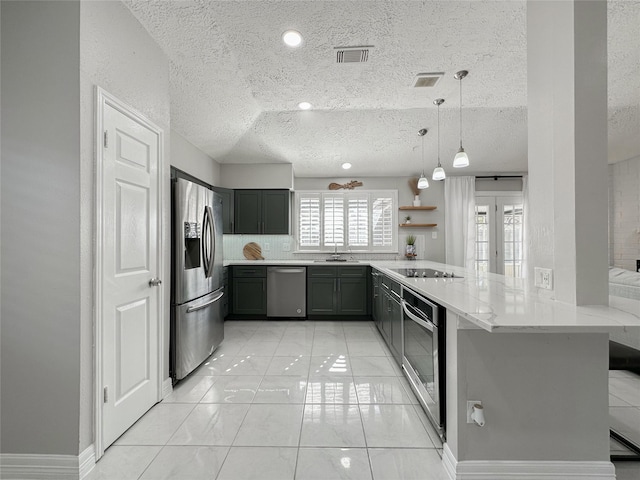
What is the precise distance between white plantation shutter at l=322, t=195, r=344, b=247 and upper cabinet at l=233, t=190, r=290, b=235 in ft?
2.60

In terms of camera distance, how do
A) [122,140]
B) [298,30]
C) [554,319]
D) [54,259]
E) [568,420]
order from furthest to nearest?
1. [298,30]
2. [122,140]
3. [54,259]
4. [568,420]
5. [554,319]

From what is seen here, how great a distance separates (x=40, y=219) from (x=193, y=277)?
1.27 meters

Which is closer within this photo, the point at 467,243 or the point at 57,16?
the point at 57,16

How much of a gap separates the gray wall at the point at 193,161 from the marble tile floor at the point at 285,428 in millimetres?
2470

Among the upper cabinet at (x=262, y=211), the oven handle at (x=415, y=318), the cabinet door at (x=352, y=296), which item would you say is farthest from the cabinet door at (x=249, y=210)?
the oven handle at (x=415, y=318)

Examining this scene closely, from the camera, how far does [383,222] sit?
5441mm

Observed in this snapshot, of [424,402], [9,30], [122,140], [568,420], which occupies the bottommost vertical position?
[424,402]

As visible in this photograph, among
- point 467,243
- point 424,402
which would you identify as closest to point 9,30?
point 424,402

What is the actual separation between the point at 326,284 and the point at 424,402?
2.78 meters

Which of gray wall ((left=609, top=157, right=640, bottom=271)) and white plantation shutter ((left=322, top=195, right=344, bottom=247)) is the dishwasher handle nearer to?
white plantation shutter ((left=322, top=195, right=344, bottom=247))

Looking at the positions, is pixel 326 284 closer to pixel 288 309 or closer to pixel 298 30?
pixel 288 309

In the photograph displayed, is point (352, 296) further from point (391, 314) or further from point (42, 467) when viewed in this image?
point (42, 467)

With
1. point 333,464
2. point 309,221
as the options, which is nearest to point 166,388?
point 333,464

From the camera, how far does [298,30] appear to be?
8.00 feet
